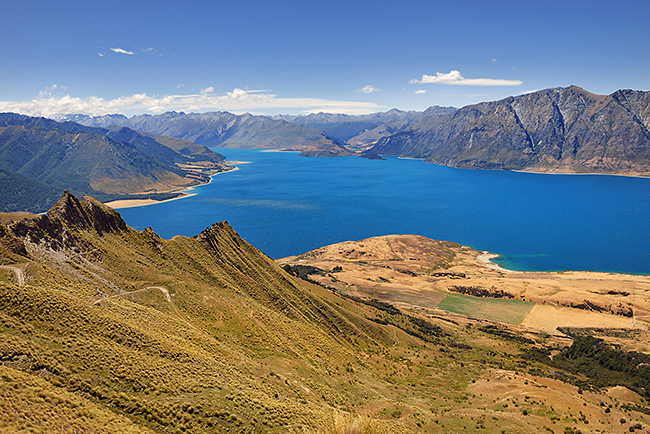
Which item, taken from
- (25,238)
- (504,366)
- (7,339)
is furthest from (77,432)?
(504,366)

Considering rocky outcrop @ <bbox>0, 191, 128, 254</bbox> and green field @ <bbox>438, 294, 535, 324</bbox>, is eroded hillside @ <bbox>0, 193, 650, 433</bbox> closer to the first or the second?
rocky outcrop @ <bbox>0, 191, 128, 254</bbox>

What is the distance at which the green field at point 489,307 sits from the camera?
105562 millimetres

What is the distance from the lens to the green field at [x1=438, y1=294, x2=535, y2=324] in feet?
346

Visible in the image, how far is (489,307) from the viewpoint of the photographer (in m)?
112

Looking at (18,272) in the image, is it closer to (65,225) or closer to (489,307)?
(65,225)

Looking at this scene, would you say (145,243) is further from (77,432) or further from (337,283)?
Answer: (337,283)

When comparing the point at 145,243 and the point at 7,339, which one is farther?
the point at 145,243

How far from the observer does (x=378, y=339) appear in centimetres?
7294

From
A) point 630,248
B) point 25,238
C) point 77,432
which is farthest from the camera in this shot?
point 630,248

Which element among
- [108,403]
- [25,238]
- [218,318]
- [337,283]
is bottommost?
[337,283]

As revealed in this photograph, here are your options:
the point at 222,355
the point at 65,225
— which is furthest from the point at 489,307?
the point at 65,225

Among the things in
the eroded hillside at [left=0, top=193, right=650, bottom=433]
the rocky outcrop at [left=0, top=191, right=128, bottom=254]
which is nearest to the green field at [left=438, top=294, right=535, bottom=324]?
the eroded hillside at [left=0, top=193, right=650, bottom=433]

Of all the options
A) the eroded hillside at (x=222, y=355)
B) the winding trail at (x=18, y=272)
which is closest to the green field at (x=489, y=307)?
the eroded hillside at (x=222, y=355)

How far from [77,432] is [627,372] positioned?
283ft
